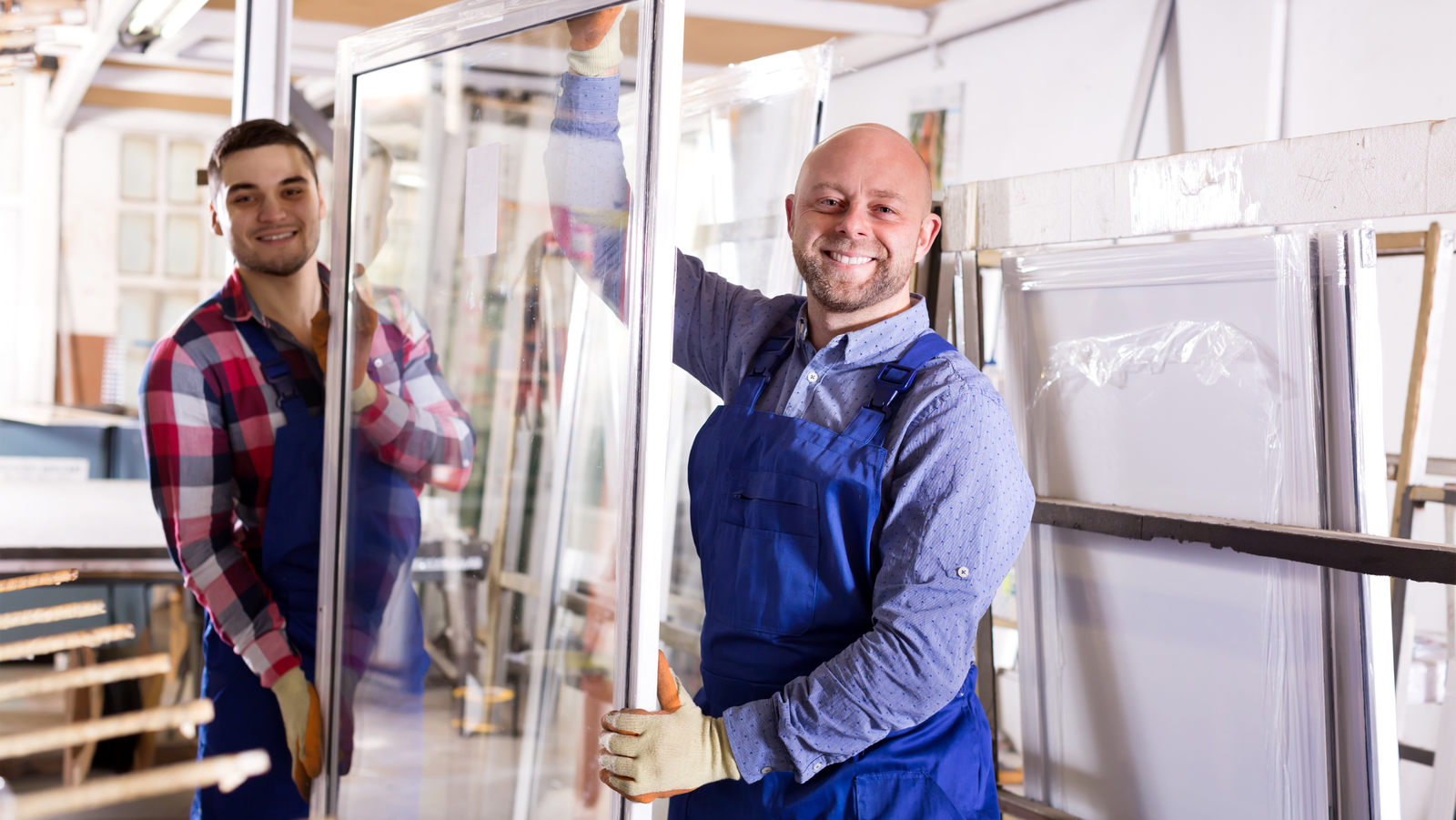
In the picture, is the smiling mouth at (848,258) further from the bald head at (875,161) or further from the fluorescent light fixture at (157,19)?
the fluorescent light fixture at (157,19)

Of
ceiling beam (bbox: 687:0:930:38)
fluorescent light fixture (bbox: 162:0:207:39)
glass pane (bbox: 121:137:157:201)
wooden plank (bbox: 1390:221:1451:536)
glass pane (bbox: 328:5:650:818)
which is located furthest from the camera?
glass pane (bbox: 121:137:157:201)

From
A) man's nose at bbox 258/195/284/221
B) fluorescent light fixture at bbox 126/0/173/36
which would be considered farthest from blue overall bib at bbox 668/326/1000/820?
fluorescent light fixture at bbox 126/0/173/36

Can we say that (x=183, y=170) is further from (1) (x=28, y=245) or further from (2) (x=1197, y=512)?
(2) (x=1197, y=512)

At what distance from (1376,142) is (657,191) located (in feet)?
2.74

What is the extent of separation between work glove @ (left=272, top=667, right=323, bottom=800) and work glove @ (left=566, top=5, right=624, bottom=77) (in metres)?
1.01

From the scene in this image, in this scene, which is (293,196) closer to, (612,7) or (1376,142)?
(612,7)

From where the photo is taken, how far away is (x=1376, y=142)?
46.5 inches

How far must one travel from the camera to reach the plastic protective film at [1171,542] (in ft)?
4.30

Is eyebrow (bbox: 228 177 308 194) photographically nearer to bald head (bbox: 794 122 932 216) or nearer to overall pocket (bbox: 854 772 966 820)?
bald head (bbox: 794 122 932 216)

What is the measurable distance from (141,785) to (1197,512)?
4.19 ft

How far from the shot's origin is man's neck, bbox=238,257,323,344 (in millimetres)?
1645

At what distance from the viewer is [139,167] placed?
4.79 metres

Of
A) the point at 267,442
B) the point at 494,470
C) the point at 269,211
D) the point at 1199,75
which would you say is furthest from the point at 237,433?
the point at 1199,75

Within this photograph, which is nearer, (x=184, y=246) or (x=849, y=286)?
(x=849, y=286)
